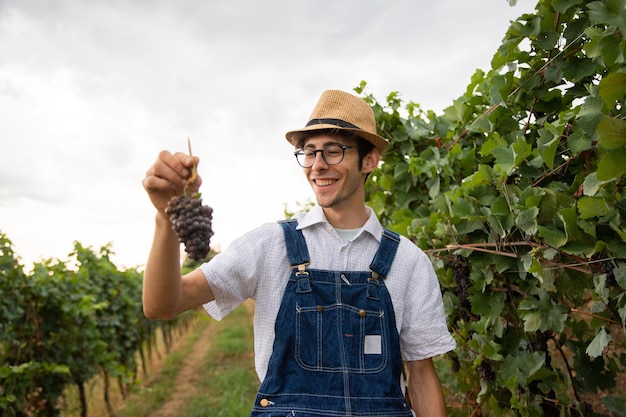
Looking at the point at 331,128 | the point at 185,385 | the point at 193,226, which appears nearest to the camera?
the point at 193,226

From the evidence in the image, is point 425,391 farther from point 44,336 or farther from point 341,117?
point 44,336

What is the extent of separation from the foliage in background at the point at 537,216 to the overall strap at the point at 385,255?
1.35 feet

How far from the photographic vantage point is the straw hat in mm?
2410

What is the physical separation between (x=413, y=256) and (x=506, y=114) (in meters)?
Answer: 0.93

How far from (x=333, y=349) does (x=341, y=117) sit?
97cm

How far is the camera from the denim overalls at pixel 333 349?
6.78ft

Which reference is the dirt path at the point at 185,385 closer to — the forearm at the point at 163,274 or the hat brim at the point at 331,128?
the hat brim at the point at 331,128

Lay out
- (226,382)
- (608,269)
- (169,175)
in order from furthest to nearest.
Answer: (226,382)
(608,269)
(169,175)

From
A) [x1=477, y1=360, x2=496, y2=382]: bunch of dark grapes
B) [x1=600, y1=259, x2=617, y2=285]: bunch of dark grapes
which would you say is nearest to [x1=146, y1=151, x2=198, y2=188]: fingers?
[x1=600, y1=259, x2=617, y2=285]: bunch of dark grapes

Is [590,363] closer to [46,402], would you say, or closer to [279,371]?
[279,371]

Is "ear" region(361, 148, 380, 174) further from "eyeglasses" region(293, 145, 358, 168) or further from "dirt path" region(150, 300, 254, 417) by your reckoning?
"dirt path" region(150, 300, 254, 417)

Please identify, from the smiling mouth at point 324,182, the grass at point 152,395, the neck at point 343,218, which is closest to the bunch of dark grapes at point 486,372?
the neck at point 343,218

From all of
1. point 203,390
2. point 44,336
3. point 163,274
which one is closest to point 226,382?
point 203,390

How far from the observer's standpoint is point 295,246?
7.54 feet
